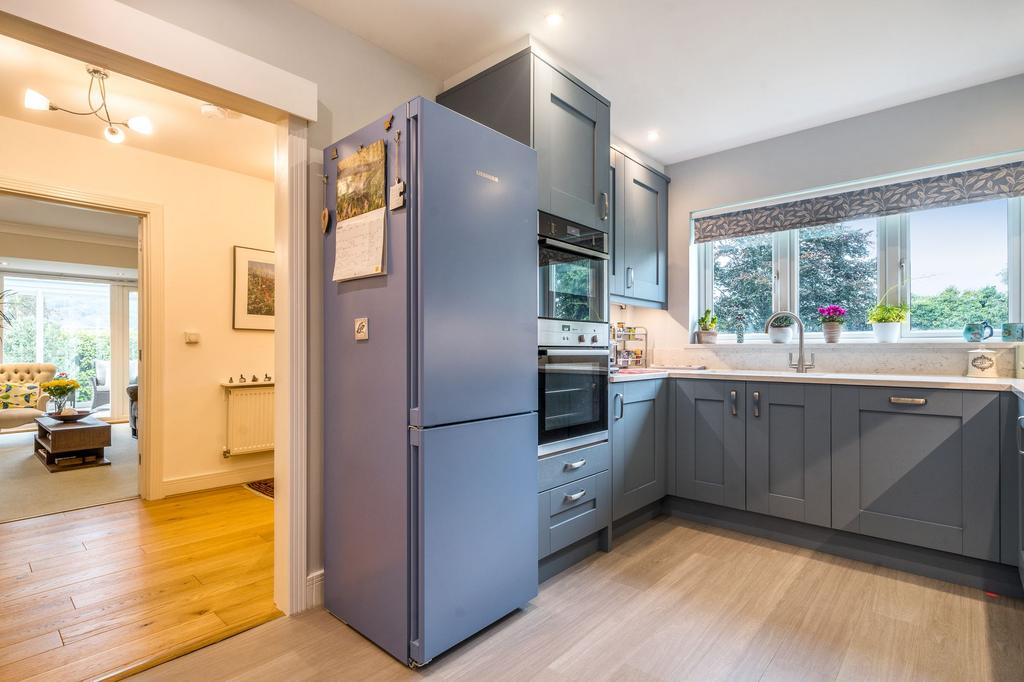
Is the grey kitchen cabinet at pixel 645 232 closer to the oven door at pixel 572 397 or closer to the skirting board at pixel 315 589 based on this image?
the oven door at pixel 572 397

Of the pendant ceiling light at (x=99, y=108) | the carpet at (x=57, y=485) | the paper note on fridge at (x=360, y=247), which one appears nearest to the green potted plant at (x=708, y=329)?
the paper note on fridge at (x=360, y=247)

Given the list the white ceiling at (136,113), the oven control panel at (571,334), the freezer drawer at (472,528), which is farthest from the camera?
the white ceiling at (136,113)

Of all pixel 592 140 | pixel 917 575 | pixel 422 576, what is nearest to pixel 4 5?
pixel 422 576

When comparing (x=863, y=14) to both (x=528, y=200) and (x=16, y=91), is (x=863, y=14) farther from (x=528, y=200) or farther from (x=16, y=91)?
(x=16, y=91)

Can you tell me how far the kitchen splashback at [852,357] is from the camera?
2.67 metres

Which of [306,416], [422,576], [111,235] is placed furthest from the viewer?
[111,235]

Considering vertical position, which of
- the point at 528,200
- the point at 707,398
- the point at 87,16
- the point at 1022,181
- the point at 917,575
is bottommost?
the point at 917,575

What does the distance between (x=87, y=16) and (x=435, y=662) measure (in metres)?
2.26

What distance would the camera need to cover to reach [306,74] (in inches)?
78.5

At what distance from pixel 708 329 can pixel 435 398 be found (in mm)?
2573

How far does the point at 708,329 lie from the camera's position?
355 centimetres

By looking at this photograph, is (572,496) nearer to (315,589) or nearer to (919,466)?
(315,589)

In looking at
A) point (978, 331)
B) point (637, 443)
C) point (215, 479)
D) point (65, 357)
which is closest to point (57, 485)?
point (215, 479)

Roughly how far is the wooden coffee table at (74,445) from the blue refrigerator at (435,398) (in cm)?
392
